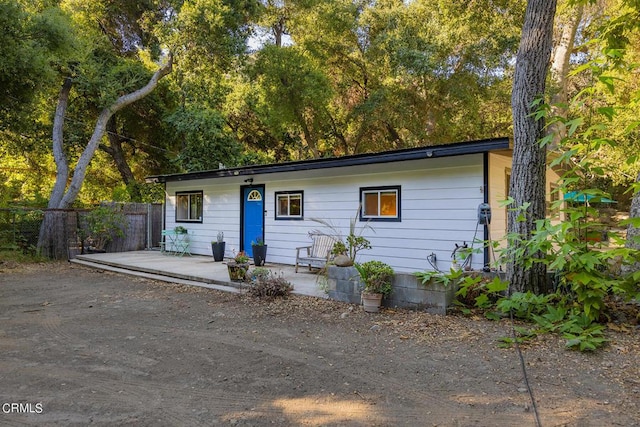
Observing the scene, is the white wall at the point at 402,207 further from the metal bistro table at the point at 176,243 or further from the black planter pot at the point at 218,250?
the metal bistro table at the point at 176,243

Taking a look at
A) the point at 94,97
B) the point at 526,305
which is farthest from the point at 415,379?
the point at 94,97

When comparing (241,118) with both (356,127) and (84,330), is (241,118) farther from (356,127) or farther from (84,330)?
(84,330)

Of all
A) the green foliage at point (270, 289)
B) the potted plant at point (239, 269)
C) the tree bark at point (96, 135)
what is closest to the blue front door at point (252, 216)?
the potted plant at point (239, 269)

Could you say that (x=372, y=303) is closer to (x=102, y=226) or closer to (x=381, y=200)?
(x=381, y=200)

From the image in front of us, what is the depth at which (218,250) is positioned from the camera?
9727mm

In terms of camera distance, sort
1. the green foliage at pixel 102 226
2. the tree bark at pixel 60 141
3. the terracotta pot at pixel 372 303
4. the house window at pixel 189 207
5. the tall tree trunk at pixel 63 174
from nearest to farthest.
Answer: the terracotta pot at pixel 372 303, the tall tree trunk at pixel 63 174, the house window at pixel 189 207, the green foliage at pixel 102 226, the tree bark at pixel 60 141

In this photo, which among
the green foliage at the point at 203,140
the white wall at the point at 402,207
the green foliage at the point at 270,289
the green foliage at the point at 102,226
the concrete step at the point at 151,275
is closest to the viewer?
the green foliage at the point at 270,289

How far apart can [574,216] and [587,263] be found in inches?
18.8

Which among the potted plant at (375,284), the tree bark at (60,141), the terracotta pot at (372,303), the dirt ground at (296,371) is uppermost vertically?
the tree bark at (60,141)

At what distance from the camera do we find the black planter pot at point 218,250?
9688 mm

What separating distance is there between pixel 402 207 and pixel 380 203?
0.50 m

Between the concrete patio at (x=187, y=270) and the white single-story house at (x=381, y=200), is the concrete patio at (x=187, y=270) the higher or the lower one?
the lower one

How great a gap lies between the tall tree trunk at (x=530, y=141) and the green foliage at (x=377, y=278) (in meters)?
1.49

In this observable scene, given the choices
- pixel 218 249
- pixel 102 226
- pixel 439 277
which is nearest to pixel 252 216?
pixel 218 249
